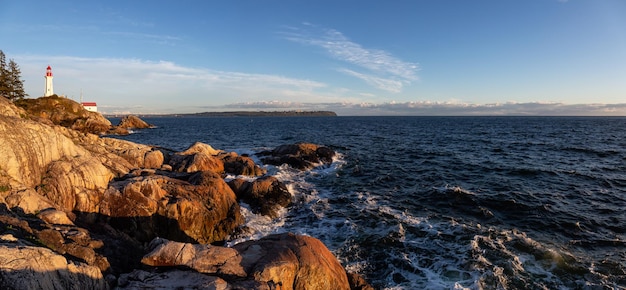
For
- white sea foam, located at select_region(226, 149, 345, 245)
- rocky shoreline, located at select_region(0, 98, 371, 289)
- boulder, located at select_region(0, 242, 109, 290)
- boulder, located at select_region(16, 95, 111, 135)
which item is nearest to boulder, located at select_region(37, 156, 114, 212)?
rocky shoreline, located at select_region(0, 98, 371, 289)

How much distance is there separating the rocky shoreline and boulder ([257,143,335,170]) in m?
10.3

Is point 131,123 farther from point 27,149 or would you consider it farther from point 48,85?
point 27,149

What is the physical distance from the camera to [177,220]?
15.5 meters

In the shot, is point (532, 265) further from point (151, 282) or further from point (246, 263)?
point (151, 282)

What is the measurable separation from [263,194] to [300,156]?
1425 cm

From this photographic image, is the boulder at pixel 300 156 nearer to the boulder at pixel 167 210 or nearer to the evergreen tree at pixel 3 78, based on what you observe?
the boulder at pixel 167 210

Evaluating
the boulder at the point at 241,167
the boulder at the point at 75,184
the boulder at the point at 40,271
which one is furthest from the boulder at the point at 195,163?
the boulder at the point at 40,271

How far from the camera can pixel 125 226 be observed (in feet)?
47.9

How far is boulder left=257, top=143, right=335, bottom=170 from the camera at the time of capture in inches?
1318

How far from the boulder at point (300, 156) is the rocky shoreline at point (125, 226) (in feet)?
33.6

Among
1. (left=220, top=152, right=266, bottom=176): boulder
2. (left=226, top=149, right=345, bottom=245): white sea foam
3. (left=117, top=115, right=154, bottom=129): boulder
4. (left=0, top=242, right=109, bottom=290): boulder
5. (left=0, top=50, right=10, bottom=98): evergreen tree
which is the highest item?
(left=0, top=50, right=10, bottom=98): evergreen tree

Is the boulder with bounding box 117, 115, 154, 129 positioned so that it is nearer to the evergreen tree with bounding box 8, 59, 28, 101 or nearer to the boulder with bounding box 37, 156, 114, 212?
the evergreen tree with bounding box 8, 59, 28, 101

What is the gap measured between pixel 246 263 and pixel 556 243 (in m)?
15.0

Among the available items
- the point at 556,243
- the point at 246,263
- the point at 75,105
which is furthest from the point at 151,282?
the point at 75,105
